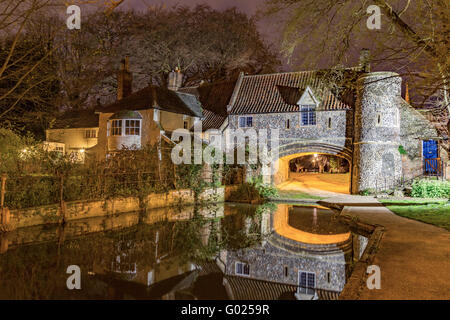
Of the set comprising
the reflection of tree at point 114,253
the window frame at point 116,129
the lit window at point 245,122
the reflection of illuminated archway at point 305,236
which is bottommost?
the reflection of illuminated archway at point 305,236

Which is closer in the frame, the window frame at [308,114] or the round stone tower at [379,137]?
the round stone tower at [379,137]

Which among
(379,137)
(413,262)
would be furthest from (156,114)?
(413,262)

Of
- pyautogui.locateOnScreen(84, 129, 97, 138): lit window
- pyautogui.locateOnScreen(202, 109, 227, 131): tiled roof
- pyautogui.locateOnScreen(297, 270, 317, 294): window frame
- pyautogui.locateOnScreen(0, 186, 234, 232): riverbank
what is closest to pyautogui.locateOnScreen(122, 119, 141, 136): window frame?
pyautogui.locateOnScreen(202, 109, 227, 131): tiled roof

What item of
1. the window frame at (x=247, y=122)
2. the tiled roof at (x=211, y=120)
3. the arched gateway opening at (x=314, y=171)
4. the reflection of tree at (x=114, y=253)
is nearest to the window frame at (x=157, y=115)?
the tiled roof at (x=211, y=120)

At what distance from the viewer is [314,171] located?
36.2 m

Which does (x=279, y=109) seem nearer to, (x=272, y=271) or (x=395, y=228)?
(x=395, y=228)

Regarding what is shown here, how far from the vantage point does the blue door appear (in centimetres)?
2131

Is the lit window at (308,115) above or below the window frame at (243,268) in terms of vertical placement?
above

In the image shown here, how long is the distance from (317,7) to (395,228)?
6.09 meters

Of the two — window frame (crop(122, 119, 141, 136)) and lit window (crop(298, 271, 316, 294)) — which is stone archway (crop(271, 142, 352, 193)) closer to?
window frame (crop(122, 119, 141, 136))

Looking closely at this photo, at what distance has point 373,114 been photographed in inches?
830

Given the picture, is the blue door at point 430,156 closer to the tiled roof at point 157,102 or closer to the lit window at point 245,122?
the lit window at point 245,122

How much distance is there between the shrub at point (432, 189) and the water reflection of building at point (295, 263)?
31.4 ft

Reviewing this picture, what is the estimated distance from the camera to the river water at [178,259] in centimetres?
586
